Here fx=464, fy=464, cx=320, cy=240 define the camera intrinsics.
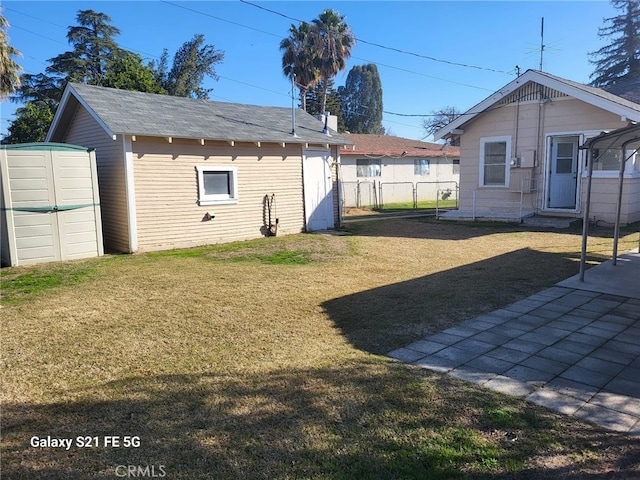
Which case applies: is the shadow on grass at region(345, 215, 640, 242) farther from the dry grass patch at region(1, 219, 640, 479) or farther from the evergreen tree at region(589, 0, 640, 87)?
the evergreen tree at region(589, 0, 640, 87)

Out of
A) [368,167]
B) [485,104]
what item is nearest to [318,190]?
[485,104]

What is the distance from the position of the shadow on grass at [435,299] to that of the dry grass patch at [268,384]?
0.03 metres

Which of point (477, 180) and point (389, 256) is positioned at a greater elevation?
point (477, 180)

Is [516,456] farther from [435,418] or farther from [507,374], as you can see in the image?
[507,374]

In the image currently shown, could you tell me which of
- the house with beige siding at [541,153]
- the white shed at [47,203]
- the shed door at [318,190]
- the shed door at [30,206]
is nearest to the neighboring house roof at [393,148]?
the house with beige siding at [541,153]

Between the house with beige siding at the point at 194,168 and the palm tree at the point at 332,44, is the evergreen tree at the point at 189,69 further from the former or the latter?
the house with beige siding at the point at 194,168

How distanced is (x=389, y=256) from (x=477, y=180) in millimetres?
7030

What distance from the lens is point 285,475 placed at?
8.21 feet

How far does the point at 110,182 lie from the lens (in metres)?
10.5

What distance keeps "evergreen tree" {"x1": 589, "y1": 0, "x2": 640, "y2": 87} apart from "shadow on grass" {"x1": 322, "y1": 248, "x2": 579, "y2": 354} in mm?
37215

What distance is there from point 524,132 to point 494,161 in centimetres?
123

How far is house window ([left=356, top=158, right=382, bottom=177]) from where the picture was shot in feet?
79.8

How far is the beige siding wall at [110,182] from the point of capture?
33.2ft

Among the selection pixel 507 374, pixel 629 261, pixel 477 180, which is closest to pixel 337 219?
pixel 477 180
